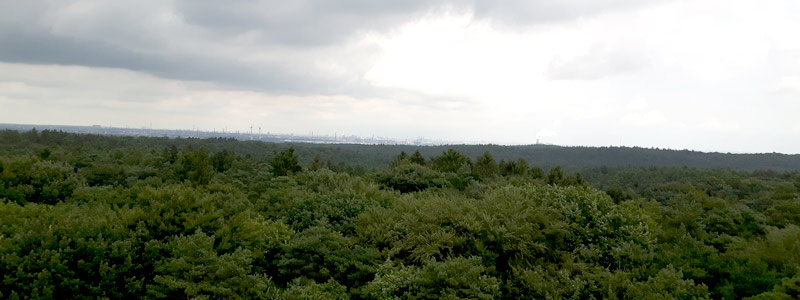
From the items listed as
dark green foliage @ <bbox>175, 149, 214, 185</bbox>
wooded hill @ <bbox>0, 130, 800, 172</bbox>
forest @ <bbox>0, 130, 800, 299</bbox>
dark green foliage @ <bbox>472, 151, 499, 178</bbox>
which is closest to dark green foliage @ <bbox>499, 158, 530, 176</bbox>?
dark green foliage @ <bbox>472, 151, 499, 178</bbox>

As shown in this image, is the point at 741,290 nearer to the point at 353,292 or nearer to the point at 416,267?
Answer: the point at 416,267

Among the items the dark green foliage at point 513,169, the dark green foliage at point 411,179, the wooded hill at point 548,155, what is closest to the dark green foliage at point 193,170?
the dark green foliage at point 411,179

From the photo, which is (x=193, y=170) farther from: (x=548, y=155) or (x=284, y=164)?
(x=548, y=155)

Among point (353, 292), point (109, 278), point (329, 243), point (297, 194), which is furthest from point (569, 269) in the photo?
point (109, 278)

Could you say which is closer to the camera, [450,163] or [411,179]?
[411,179]

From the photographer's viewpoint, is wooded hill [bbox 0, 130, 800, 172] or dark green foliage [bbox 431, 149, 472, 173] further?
wooded hill [bbox 0, 130, 800, 172]

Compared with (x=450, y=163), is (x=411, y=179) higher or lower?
lower

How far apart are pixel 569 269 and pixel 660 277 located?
2471 millimetres

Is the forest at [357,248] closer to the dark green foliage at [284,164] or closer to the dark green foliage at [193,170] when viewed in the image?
the dark green foliage at [193,170]

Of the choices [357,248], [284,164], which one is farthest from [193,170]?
[357,248]

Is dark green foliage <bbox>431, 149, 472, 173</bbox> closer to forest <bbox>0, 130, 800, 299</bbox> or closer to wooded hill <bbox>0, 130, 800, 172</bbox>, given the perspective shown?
forest <bbox>0, 130, 800, 299</bbox>

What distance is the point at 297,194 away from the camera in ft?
65.8

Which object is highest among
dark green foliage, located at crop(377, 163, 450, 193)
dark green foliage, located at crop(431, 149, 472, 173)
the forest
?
dark green foliage, located at crop(431, 149, 472, 173)

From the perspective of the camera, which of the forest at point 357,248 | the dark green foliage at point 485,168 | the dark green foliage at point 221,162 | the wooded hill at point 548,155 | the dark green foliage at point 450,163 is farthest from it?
the wooded hill at point 548,155
